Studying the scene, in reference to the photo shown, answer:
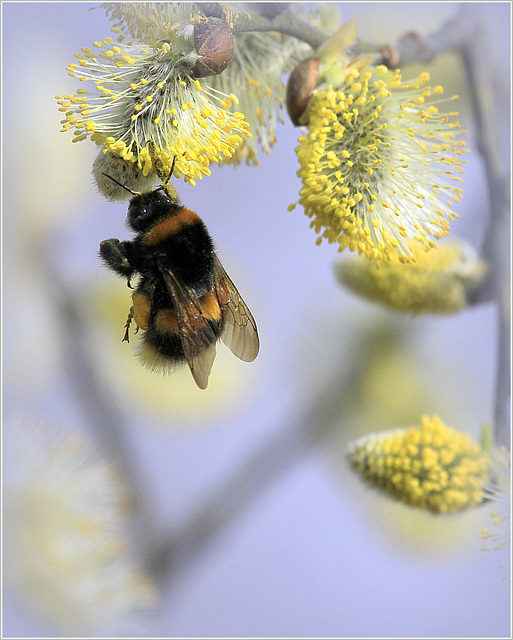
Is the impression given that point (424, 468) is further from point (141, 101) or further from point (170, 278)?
point (141, 101)

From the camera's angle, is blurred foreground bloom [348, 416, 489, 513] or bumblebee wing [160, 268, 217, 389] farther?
blurred foreground bloom [348, 416, 489, 513]

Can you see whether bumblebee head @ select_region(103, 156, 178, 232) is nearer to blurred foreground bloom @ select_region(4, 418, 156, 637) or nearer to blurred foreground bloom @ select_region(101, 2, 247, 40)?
blurred foreground bloom @ select_region(101, 2, 247, 40)

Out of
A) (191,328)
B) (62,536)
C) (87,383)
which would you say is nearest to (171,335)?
(191,328)

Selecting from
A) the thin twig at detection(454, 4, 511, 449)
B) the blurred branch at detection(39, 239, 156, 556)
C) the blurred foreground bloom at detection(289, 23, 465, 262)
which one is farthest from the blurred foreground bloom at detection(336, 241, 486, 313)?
the blurred branch at detection(39, 239, 156, 556)

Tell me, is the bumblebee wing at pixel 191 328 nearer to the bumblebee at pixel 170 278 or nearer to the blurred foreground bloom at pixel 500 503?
the bumblebee at pixel 170 278

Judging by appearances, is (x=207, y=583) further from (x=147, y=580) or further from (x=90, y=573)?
(x=90, y=573)
